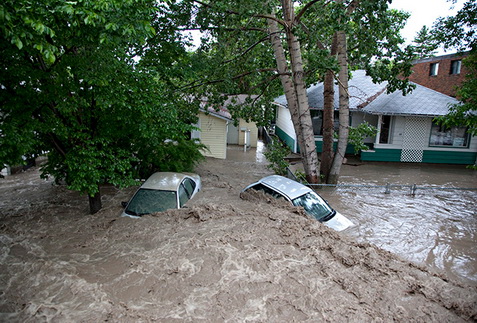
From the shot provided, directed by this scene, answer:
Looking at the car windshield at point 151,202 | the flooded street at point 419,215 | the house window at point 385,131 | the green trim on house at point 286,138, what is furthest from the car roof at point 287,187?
the house window at point 385,131

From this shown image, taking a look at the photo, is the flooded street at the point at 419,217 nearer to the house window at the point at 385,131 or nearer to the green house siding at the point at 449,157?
the green house siding at the point at 449,157

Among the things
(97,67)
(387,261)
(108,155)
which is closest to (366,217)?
(387,261)

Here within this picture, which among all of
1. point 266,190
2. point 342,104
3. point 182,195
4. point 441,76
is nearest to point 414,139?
point 441,76

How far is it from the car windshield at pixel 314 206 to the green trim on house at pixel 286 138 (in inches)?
496

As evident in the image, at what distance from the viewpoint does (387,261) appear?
6.30 metres

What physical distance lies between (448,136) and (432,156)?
4.68 feet

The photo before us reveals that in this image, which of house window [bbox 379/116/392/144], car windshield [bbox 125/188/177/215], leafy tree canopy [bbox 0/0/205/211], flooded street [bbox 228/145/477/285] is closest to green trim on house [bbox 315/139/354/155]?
house window [bbox 379/116/392/144]

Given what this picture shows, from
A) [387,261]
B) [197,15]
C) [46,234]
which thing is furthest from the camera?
[197,15]

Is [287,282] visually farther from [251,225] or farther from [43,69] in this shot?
[43,69]

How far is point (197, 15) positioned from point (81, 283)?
882cm

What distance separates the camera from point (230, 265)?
6.21 m

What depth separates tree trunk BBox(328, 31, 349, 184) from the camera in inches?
479

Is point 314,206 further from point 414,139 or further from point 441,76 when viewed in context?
point 441,76

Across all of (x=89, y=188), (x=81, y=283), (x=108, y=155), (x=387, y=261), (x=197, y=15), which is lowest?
(x=81, y=283)
